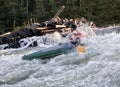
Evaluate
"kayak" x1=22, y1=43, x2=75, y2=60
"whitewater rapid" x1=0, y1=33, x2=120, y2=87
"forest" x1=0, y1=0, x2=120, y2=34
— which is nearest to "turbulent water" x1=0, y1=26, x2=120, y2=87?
"whitewater rapid" x1=0, y1=33, x2=120, y2=87

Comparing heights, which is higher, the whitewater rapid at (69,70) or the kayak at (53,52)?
the kayak at (53,52)

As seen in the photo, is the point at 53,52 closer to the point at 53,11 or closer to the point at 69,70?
the point at 69,70

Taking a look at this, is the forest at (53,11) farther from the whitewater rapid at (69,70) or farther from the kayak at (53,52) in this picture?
the whitewater rapid at (69,70)

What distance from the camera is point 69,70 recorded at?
9.51m

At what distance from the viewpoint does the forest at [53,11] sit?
2817cm

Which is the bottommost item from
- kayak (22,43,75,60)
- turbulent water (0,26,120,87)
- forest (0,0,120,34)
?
turbulent water (0,26,120,87)

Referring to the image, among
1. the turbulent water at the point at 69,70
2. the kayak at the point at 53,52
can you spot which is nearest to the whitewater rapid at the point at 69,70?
the turbulent water at the point at 69,70

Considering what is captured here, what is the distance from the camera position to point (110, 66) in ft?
29.5

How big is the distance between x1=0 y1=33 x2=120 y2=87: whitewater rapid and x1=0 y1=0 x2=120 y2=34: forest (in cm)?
Answer: 1619

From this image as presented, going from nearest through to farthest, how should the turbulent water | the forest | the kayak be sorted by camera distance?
the turbulent water → the kayak → the forest

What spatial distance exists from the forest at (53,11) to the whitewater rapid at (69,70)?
16188 mm

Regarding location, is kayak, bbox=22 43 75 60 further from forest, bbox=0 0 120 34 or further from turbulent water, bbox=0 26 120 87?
forest, bbox=0 0 120 34

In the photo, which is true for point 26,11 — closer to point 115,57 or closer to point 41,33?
point 41,33

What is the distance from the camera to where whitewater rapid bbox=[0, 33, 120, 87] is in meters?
8.26
